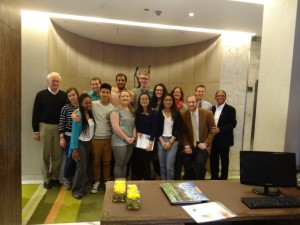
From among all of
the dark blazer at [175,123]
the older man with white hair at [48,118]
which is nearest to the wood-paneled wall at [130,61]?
the older man with white hair at [48,118]

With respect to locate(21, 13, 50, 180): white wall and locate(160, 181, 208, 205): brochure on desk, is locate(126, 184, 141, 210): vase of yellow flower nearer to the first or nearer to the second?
locate(160, 181, 208, 205): brochure on desk

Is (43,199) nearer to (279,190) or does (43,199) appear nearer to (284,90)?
(279,190)

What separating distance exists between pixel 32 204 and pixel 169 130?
2.00m

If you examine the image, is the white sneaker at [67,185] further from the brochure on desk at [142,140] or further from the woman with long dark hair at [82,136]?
the brochure on desk at [142,140]

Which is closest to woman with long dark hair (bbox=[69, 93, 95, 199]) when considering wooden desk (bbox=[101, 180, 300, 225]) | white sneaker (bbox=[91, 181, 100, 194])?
white sneaker (bbox=[91, 181, 100, 194])

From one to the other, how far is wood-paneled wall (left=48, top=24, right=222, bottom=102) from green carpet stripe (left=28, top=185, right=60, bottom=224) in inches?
74.2

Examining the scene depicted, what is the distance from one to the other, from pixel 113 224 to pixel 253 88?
12.8ft

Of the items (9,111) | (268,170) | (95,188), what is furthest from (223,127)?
(9,111)

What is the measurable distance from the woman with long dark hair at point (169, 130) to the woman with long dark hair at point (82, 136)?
35.8 inches

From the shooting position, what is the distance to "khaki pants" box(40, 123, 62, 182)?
346 centimetres

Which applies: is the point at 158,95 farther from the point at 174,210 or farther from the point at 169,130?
the point at 174,210

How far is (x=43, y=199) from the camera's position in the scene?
3201 millimetres

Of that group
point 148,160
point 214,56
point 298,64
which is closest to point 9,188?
point 148,160

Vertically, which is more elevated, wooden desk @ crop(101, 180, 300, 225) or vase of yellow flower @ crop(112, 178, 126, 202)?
vase of yellow flower @ crop(112, 178, 126, 202)
